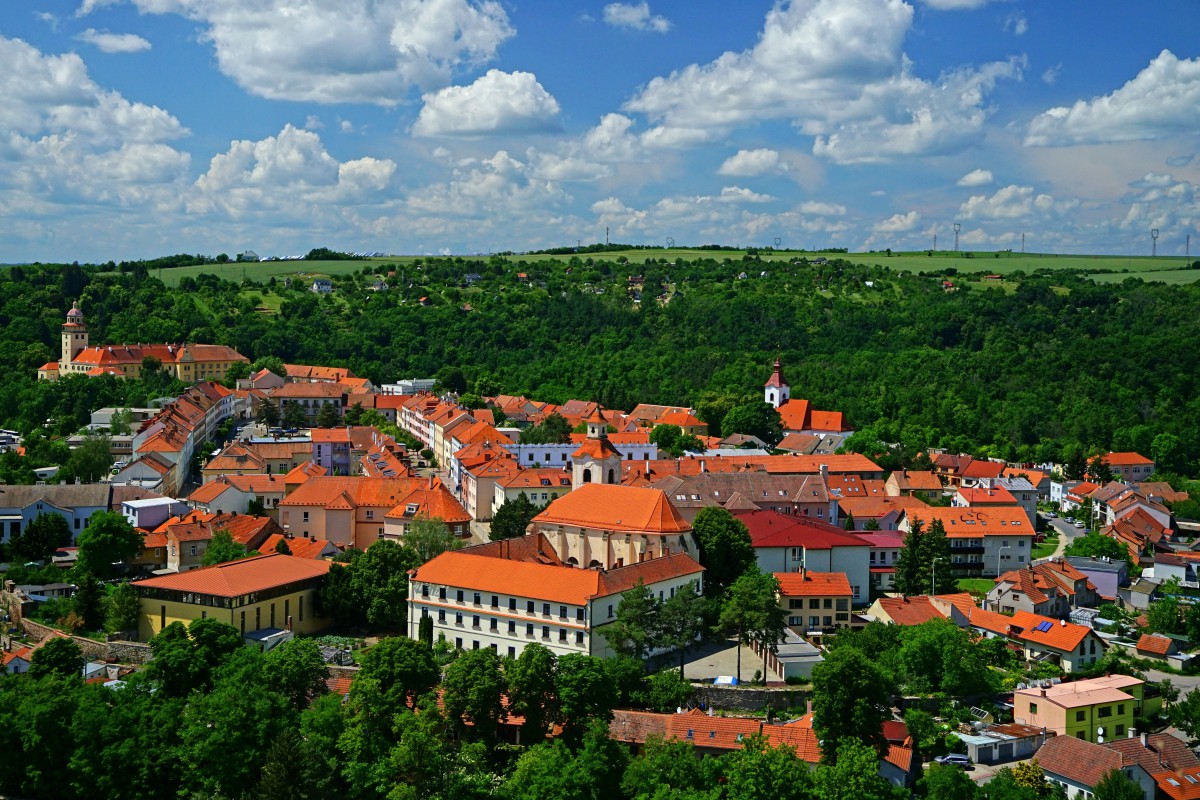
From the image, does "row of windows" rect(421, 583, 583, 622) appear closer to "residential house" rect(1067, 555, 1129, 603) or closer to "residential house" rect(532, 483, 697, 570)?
"residential house" rect(532, 483, 697, 570)

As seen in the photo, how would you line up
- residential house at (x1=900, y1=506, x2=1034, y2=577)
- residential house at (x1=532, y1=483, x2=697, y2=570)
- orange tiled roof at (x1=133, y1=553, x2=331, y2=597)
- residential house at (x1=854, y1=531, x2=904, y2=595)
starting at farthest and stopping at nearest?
1. residential house at (x1=900, y1=506, x2=1034, y2=577)
2. residential house at (x1=854, y1=531, x2=904, y2=595)
3. residential house at (x1=532, y1=483, x2=697, y2=570)
4. orange tiled roof at (x1=133, y1=553, x2=331, y2=597)

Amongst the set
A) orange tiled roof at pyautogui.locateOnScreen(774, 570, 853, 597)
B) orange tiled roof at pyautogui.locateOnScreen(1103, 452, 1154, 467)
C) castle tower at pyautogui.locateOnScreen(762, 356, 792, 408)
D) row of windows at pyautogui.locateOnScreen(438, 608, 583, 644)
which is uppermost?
castle tower at pyautogui.locateOnScreen(762, 356, 792, 408)

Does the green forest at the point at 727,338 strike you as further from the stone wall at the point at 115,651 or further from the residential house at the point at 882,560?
the stone wall at the point at 115,651

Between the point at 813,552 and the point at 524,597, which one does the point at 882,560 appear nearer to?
the point at 813,552

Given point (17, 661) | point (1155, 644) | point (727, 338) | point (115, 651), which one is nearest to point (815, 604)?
point (1155, 644)

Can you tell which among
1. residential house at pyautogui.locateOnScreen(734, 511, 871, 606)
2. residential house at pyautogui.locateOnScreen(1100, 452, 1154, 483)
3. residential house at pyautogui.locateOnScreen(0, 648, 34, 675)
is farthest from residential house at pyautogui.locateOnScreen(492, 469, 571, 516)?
residential house at pyautogui.locateOnScreen(1100, 452, 1154, 483)

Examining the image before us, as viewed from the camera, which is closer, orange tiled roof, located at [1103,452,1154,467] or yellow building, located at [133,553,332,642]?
yellow building, located at [133,553,332,642]
